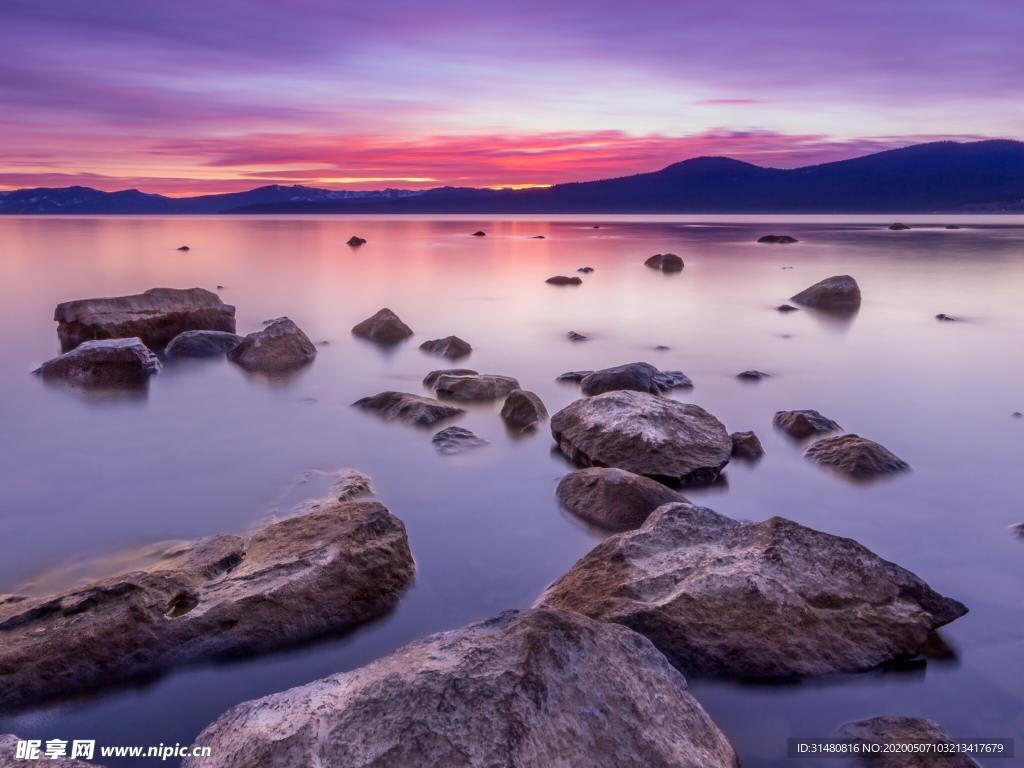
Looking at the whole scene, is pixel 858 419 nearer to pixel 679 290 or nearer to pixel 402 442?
pixel 402 442

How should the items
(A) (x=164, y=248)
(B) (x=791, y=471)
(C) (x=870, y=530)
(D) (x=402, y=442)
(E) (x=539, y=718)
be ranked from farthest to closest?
(A) (x=164, y=248) → (D) (x=402, y=442) → (B) (x=791, y=471) → (C) (x=870, y=530) → (E) (x=539, y=718)

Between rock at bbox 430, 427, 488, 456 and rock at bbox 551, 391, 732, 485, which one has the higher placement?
rock at bbox 551, 391, 732, 485

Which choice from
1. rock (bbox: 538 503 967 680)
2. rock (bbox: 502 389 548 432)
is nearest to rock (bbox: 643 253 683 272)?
rock (bbox: 502 389 548 432)

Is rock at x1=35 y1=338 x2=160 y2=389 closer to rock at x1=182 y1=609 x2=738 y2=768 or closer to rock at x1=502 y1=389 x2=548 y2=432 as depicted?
rock at x1=502 y1=389 x2=548 y2=432

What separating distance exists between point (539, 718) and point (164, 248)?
46.5 metres

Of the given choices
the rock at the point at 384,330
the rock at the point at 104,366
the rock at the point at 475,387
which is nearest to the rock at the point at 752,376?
the rock at the point at 475,387

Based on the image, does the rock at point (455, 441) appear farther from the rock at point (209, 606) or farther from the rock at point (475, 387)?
the rock at point (209, 606)

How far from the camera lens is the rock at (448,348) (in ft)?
41.8

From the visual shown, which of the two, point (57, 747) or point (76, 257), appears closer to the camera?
point (57, 747)

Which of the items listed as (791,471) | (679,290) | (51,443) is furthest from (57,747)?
(679,290)

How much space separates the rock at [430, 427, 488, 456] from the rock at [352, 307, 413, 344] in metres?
6.43

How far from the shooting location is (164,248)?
4353 centimetres

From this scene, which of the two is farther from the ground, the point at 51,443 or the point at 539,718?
the point at 539,718

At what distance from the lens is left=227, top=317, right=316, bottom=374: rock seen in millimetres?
11531
